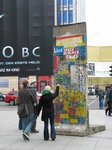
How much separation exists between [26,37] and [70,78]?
125 feet

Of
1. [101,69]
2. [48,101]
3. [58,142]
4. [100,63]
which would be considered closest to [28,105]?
[48,101]

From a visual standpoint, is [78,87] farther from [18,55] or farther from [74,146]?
[18,55]

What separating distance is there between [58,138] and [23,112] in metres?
1.49

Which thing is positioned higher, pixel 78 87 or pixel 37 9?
pixel 37 9

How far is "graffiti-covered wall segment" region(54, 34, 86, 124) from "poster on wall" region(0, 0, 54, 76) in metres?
35.4

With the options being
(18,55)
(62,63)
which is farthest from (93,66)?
(62,63)

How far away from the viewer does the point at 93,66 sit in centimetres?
8025

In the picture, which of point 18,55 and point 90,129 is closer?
point 90,129

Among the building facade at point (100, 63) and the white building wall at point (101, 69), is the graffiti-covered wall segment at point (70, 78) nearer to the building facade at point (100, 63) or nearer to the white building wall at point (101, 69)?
the building facade at point (100, 63)

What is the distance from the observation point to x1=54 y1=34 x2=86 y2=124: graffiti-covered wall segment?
9.55 m

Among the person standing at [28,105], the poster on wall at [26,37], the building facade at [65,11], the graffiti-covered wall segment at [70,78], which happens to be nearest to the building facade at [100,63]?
the building facade at [65,11]

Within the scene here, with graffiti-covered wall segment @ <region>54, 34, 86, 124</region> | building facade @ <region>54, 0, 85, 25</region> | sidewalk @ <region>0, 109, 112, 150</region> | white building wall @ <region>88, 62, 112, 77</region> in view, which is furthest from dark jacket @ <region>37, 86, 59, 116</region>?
white building wall @ <region>88, 62, 112, 77</region>

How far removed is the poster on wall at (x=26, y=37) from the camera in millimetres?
46000

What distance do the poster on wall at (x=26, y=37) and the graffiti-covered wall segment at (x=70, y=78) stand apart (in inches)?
1393
